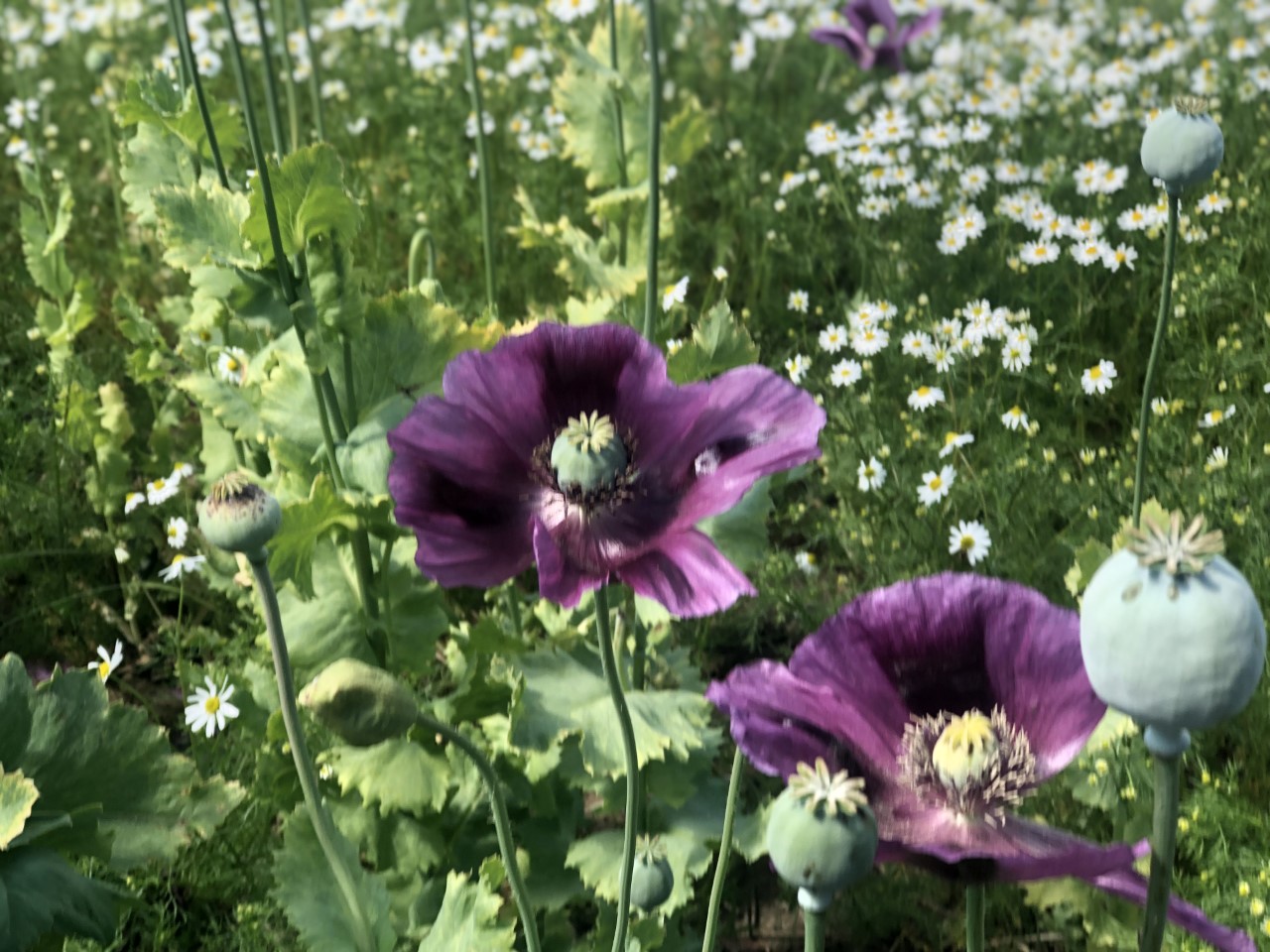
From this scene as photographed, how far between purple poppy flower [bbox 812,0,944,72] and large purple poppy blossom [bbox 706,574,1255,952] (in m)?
3.18

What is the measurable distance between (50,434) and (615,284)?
4.08ft

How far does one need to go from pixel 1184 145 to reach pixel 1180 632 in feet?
2.42

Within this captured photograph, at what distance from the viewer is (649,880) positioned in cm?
141

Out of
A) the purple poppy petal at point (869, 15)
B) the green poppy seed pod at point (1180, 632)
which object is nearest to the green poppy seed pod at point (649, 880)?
the green poppy seed pod at point (1180, 632)

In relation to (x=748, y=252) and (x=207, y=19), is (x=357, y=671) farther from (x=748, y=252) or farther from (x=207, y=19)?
(x=207, y=19)

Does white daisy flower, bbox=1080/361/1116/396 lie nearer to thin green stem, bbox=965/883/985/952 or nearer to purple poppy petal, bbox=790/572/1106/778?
purple poppy petal, bbox=790/572/1106/778

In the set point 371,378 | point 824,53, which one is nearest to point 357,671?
point 371,378

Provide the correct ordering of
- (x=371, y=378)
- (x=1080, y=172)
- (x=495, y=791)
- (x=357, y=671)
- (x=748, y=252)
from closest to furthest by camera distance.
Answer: (x=357, y=671) → (x=495, y=791) → (x=371, y=378) → (x=1080, y=172) → (x=748, y=252)

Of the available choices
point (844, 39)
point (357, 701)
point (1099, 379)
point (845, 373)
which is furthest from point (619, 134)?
point (844, 39)

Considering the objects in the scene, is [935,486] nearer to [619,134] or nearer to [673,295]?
[673,295]

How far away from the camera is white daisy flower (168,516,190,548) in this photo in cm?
242

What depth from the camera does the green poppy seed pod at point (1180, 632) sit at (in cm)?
82

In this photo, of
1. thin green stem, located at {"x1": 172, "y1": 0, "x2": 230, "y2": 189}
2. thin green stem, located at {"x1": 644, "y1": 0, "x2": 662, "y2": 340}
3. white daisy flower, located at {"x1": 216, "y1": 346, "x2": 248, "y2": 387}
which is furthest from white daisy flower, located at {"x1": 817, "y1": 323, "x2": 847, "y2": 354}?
thin green stem, located at {"x1": 172, "y1": 0, "x2": 230, "y2": 189}

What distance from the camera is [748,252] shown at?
344 cm
